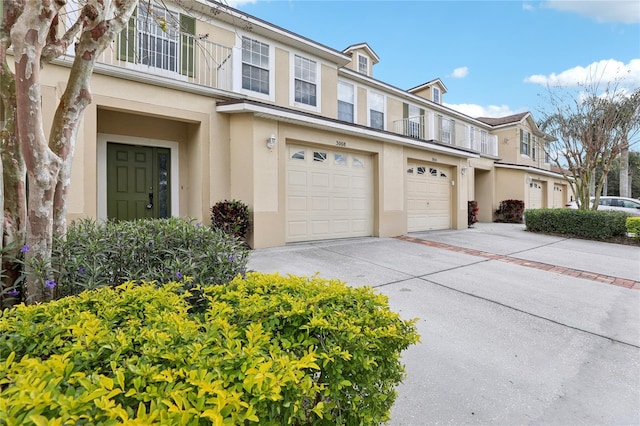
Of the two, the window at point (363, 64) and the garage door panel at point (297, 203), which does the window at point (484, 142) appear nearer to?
the window at point (363, 64)

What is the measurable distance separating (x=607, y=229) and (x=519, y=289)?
8.49m

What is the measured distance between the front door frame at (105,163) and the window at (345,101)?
21.0ft

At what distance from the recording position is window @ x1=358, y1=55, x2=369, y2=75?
47.2ft

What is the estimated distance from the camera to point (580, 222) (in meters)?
11.3

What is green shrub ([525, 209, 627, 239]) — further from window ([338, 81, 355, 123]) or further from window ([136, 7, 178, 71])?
window ([136, 7, 178, 71])

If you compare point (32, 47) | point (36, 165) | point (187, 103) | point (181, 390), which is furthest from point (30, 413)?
point (187, 103)

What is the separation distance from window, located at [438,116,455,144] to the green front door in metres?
13.6

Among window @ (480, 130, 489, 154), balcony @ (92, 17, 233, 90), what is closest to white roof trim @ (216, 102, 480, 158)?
balcony @ (92, 17, 233, 90)

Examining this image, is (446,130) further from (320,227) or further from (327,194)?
(320,227)

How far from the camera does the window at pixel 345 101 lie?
40.6 ft

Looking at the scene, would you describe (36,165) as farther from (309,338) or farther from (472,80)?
(472,80)

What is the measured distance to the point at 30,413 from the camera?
89cm

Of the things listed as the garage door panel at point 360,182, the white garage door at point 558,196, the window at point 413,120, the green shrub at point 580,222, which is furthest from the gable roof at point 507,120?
the garage door panel at point 360,182

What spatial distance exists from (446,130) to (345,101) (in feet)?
24.1
